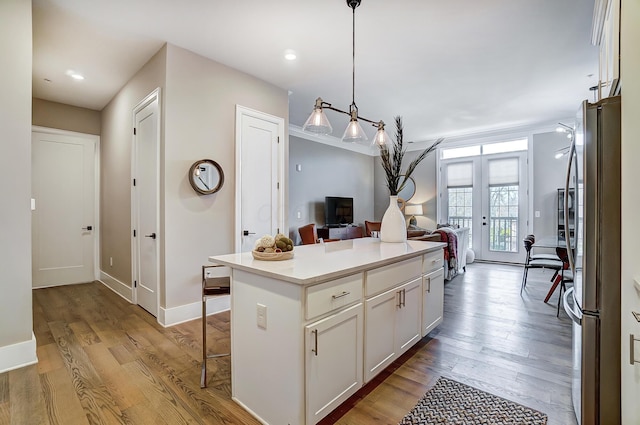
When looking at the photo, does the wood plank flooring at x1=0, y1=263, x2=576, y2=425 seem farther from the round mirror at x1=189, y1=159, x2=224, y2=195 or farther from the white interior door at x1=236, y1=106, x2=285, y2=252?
the round mirror at x1=189, y1=159, x2=224, y2=195

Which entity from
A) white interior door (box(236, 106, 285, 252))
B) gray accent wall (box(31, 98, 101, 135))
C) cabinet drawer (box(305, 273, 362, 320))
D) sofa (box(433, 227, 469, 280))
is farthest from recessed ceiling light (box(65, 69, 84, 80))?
sofa (box(433, 227, 469, 280))

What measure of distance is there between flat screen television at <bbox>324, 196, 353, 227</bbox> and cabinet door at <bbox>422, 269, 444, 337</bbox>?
3.91m

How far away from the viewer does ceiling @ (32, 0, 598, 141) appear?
257 cm

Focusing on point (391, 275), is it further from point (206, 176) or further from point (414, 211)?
point (414, 211)

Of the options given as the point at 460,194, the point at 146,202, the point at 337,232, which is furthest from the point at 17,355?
the point at 460,194

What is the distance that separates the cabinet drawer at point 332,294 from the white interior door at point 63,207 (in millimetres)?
5061

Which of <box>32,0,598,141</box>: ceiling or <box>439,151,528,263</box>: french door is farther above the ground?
<box>32,0,598,141</box>: ceiling

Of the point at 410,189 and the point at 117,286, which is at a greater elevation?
the point at 410,189

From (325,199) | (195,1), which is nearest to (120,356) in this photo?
(195,1)

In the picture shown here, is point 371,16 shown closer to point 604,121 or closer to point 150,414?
point 604,121

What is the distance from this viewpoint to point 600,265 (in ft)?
4.90

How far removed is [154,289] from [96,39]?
2.56 meters

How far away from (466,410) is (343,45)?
3184mm
